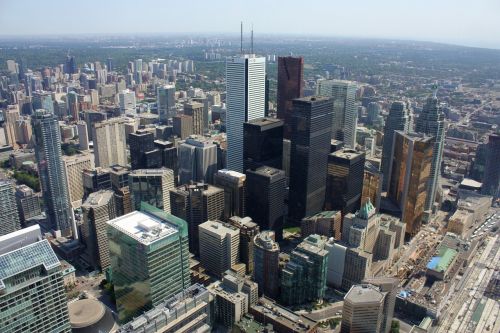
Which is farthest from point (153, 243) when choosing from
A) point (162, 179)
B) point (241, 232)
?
point (162, 179)

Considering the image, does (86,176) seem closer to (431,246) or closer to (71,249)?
(71,249)

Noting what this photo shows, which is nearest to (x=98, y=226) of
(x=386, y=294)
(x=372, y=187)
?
(x=386, y=294)

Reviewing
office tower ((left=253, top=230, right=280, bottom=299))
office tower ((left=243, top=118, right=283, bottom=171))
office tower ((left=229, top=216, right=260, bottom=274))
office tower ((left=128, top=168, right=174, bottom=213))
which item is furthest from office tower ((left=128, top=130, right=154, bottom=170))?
office tower ((left=253, top=230, right=280, bottom=299))

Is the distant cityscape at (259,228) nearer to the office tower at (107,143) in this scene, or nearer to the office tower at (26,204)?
the office tower at (26,204)

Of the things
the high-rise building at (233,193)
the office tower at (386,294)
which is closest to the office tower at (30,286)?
the office tower at (386,294)

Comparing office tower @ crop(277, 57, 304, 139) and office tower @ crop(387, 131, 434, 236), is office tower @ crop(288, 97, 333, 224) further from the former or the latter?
office tower @ crop(277, 57, 304, 139)

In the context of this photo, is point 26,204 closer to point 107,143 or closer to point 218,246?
point 107,143

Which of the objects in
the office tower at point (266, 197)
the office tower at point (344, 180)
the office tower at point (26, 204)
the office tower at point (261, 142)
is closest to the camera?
the office tower at point (266, 197)
